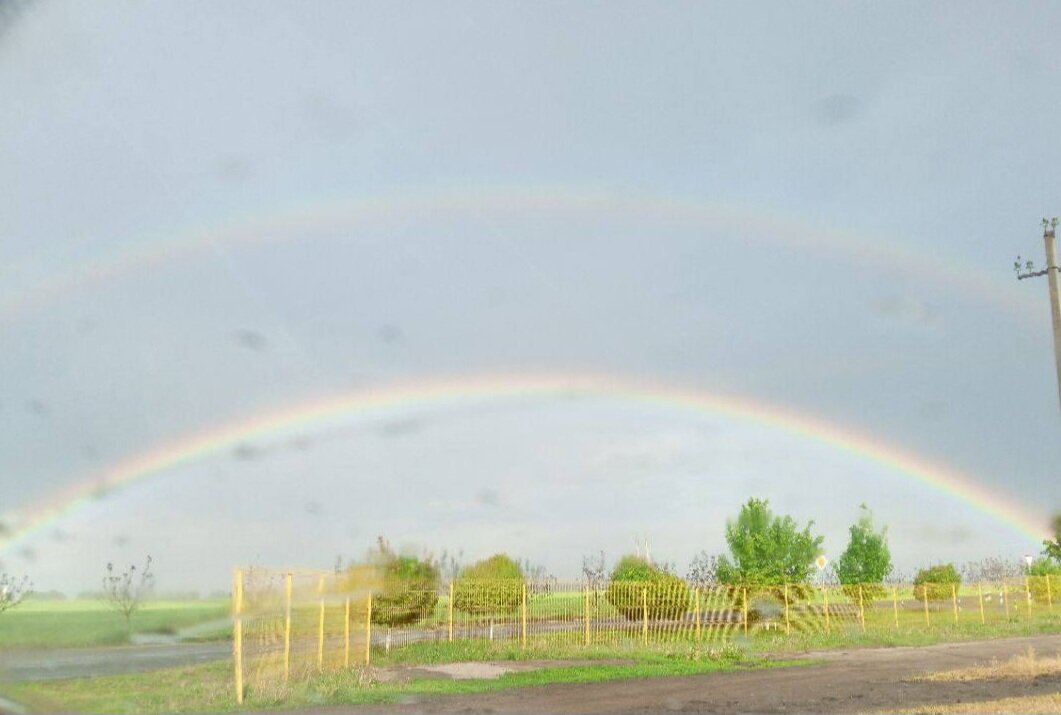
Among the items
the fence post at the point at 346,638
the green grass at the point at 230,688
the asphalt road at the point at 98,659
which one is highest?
the fence post at the point at 346,638

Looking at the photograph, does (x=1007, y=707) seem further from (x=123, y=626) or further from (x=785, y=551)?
(x=123, y=626)

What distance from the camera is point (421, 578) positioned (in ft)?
111

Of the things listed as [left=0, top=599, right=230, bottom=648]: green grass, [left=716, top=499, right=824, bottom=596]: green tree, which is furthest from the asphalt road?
[left=716, top=499, right=824, bottom=596]: green tree

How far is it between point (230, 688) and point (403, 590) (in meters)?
13.1

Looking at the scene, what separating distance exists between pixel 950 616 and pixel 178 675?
35.7 m

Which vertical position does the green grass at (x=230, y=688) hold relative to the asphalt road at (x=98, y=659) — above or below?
above

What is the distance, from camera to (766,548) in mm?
39156

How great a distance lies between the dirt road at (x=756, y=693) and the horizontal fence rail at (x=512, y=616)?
280 centimetres

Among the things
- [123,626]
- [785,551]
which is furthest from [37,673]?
[785,551]

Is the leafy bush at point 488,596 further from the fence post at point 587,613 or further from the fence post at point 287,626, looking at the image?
the fence post at point 287,626

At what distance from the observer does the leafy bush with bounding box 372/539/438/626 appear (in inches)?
1185

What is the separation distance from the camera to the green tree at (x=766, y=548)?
3922 cm

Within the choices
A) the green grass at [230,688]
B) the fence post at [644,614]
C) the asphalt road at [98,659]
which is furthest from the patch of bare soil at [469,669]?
the asphalt road at [98,659]

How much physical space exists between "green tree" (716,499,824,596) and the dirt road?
14199 mm
